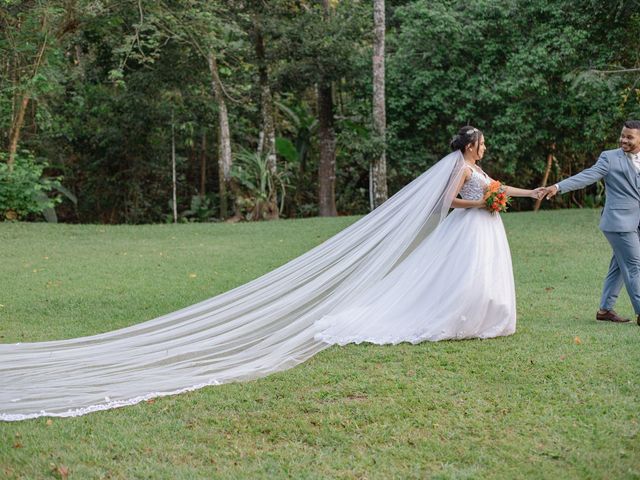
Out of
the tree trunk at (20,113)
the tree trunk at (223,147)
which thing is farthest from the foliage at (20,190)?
the tree trunk at (223,147)

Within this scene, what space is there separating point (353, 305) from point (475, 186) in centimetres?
160

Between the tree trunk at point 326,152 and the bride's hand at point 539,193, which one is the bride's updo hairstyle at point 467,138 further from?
the tree trunk at point 326,152

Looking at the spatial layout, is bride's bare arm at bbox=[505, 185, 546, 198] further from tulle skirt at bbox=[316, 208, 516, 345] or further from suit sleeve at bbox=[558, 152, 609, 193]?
tulle skirt at bbox=[316, 208, 516, 345]

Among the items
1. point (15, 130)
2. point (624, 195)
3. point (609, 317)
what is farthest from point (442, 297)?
point (15, 130)

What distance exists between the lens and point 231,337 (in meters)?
6.79

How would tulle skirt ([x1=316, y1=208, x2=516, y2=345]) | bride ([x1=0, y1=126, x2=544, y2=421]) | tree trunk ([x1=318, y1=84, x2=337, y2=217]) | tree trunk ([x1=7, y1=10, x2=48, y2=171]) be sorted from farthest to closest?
tree trunk ([x1=318, y1=84, x2=337, y2=217]) → tree trunk ([x1=7, y1=10, x2=48, y2=171]) → tulle skirt ([x1=316, y1=208, x2=516, y2=345]) → bride ([x1=0, y1=126, x2=544, y2=421])

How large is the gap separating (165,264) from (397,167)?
39.5 feet

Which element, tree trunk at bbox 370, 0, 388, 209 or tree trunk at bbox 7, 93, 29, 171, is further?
tree trunk at bbox 370, 0, 388, 209

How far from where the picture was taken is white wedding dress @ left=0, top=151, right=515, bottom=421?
6.43 m

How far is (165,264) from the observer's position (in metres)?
12.8

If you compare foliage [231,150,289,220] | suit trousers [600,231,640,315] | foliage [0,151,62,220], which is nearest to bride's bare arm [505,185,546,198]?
suit trousers [600,231,640,315]

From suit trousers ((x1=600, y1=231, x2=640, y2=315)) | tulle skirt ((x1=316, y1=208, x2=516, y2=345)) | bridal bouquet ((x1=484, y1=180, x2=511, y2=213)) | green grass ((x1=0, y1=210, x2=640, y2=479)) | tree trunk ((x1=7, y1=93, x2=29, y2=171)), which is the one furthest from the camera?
tree trunk ((x1=7, y1=93, x2=29, y2=171))

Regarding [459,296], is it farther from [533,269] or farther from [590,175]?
[533,269]

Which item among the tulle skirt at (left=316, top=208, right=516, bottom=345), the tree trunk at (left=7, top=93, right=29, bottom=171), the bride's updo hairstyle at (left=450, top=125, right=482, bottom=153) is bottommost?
the tulle skirt at (left=316, top=208, right=516, bottom=345)
